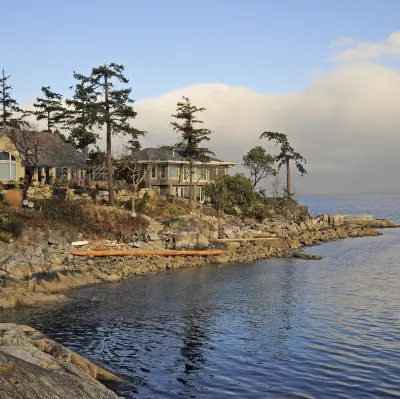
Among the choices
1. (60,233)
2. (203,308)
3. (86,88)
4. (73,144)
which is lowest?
(203,308)

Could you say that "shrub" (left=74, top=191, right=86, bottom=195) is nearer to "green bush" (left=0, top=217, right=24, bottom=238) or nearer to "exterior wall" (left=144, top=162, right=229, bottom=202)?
"exterior wall" (left=144, top=162, right=229, bottom=202)

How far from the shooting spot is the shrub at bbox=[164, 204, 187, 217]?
57991 mm

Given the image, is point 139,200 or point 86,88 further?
point 139,200

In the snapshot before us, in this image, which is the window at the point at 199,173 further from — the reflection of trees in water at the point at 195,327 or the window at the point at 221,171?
the reflection of trees in water at the point at 195,327

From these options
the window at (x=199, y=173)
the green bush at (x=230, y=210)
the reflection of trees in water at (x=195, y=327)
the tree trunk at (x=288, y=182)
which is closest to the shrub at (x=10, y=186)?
the reflection of trees in water at (x=195, y=327)

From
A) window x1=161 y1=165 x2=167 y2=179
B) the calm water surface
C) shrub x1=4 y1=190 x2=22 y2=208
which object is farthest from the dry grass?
window x1=161 y1=165 x2=167 y2=179

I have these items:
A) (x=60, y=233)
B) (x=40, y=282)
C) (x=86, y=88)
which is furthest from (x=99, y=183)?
(x=40, y=282)

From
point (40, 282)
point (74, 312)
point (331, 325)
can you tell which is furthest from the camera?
point (40, 282)

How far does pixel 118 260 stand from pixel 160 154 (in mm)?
30967

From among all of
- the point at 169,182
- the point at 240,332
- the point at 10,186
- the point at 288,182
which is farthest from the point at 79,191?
the point at 288,182

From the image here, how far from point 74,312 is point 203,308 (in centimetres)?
752

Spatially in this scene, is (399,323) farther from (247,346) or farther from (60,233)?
(60,233)

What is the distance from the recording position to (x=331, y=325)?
25.2 meters

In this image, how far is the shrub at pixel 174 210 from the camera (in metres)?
58.0
